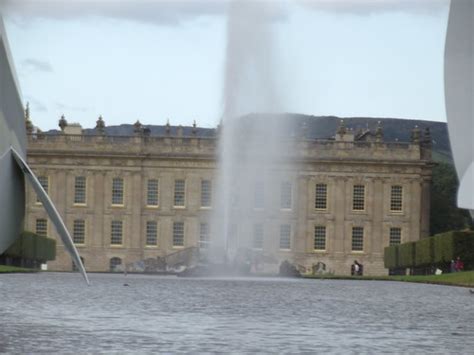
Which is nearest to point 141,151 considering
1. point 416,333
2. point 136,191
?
point 136,191

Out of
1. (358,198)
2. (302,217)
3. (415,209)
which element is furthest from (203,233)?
(415,209)

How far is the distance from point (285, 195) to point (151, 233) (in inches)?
441

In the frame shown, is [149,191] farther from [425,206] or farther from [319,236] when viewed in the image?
[425,206]

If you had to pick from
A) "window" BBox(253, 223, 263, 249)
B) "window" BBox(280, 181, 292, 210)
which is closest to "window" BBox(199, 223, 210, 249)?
"window" BBox(253, 223, 263, 249)

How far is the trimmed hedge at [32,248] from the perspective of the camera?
3699 inches

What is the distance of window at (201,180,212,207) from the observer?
4993 inches

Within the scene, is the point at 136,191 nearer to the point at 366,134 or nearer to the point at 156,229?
the point at 156,229

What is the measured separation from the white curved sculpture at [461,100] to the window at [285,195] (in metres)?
105

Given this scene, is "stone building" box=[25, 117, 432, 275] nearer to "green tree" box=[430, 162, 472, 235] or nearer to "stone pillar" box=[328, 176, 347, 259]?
"stone pillar" box=[328, 176, 347, 259]

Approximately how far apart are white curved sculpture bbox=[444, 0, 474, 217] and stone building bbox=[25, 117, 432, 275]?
339ft

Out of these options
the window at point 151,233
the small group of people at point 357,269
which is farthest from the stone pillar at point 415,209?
the window at point 151,233

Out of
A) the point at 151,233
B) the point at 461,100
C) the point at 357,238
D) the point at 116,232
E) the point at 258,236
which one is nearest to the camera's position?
the point at 461,100

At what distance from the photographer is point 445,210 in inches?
5655

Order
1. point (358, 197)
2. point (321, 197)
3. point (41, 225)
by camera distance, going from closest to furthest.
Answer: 1. point (41, 225)
2. point (358, 197)
3. point (321, 197)
